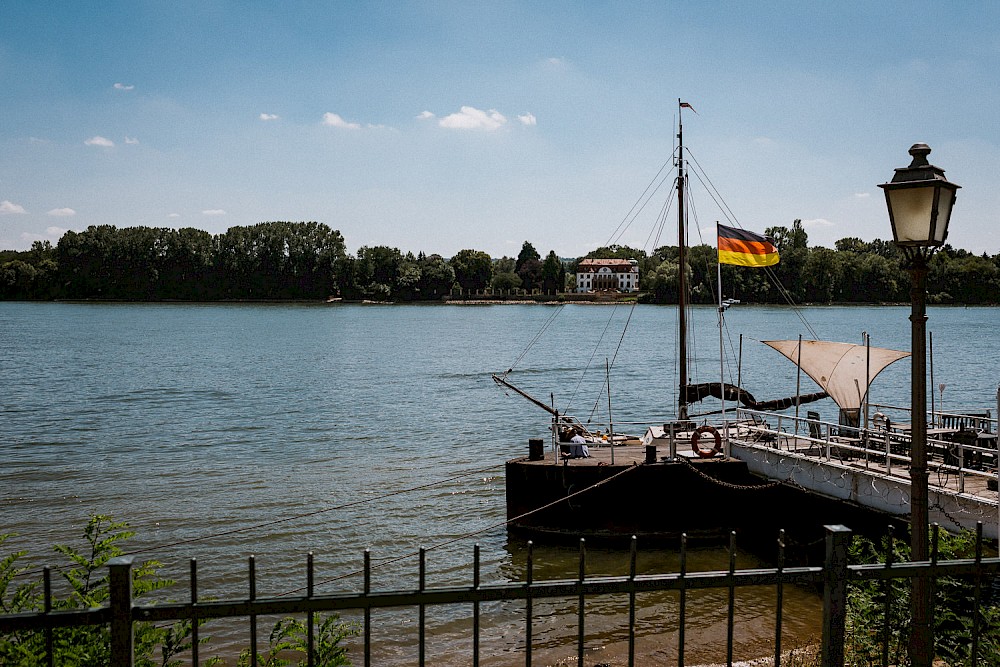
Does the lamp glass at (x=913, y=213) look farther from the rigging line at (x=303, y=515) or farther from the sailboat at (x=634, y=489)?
the rigging line at (x=303, y=515)

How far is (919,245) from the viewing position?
22.2ft

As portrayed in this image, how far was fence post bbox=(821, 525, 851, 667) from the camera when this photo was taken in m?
4.80

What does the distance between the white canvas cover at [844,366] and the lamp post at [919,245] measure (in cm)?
1423

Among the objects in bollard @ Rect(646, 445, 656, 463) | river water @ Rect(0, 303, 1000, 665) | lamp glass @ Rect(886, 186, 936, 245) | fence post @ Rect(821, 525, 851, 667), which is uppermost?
lamp glass @ Rect(886, 186, 936, 245)

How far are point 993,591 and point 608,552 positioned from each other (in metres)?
7.38

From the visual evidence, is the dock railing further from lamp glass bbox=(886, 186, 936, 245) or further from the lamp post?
lamp glass bbox=(886, 186, 936, 245)

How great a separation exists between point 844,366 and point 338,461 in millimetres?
18199

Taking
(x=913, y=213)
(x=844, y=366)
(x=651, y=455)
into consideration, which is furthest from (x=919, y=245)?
(x=844, y=366)

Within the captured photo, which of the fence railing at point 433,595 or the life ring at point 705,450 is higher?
the fence railing at point 433,595

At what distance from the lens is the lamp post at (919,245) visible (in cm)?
656

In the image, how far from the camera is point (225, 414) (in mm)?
42281

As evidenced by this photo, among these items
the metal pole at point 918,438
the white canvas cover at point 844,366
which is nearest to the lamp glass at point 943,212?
the metal pole at point 918,438

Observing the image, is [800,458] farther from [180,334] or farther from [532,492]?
[180,334]

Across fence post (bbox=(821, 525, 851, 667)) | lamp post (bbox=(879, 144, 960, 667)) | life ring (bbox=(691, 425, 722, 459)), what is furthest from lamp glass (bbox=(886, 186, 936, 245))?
life ring (bbox=(691, 425, 722, 459))
